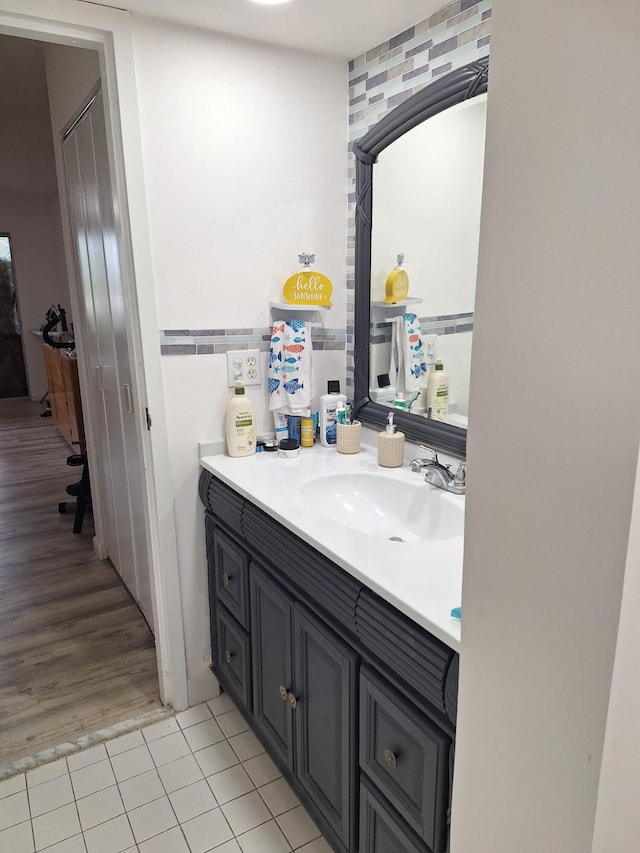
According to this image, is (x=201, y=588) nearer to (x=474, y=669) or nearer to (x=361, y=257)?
(x=361, y=257)

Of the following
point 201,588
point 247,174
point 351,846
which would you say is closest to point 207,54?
point 247,174

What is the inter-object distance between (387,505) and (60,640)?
1.55 metres

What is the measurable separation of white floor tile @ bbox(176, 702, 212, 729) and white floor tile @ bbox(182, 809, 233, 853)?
0.35 m

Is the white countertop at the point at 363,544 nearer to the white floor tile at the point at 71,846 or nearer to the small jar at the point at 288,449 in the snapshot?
the small jar at the point at 288,449

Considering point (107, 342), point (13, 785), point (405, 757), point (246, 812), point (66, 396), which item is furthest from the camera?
point (66, 396)

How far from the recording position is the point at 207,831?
1491mm

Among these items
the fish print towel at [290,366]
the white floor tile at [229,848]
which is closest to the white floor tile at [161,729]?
the white floor tile at [229,848]

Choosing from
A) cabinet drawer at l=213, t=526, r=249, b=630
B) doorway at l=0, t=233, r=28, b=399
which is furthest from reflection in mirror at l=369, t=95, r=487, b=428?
doorway at l=0, t=233, r=28, b=399

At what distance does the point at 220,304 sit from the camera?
5.68ft

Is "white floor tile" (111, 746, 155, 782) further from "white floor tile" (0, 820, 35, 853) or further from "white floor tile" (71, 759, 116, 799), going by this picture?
"white floor tile" (0, 820, 35, 853)

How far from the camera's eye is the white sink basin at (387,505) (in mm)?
1438

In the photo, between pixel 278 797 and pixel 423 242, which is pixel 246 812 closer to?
pixel 278 797

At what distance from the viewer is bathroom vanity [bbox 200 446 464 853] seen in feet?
3.14

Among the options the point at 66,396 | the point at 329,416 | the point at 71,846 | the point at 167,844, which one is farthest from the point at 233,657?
the point at 66,396
